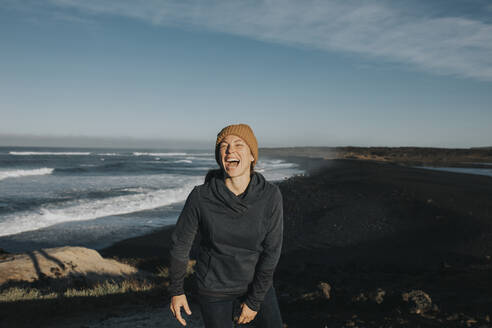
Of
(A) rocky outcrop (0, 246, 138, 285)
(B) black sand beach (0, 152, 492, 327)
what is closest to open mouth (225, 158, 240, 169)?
(B) black sand beach (0, 152, 492, 327)

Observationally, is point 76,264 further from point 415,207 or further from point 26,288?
point 415,207

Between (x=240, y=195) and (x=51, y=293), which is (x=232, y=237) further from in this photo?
(x=51, y=293)

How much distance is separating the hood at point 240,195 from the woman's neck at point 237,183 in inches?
1.3

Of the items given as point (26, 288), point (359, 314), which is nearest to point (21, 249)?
point (26, 288)

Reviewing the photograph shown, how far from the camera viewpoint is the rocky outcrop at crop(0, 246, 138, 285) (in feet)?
22.3

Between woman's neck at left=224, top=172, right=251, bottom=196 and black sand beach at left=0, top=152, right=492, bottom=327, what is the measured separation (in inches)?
125

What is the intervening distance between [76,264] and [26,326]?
314cm

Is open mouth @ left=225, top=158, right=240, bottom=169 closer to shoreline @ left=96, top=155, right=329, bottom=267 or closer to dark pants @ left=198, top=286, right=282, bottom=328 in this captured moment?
dark pants @ left=198, top=286, right=282, bottom=328

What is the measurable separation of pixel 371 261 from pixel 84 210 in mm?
14113

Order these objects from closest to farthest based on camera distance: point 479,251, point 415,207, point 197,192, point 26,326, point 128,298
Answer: point 197,192
point 26,326
point 128,298
point 479,251
point 415,207

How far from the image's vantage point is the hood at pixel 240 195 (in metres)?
2.14

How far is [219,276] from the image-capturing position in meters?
2.21

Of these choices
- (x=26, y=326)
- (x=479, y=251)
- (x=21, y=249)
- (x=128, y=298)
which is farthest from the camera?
(x=21, y=249)

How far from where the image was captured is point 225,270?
7.27 feet
